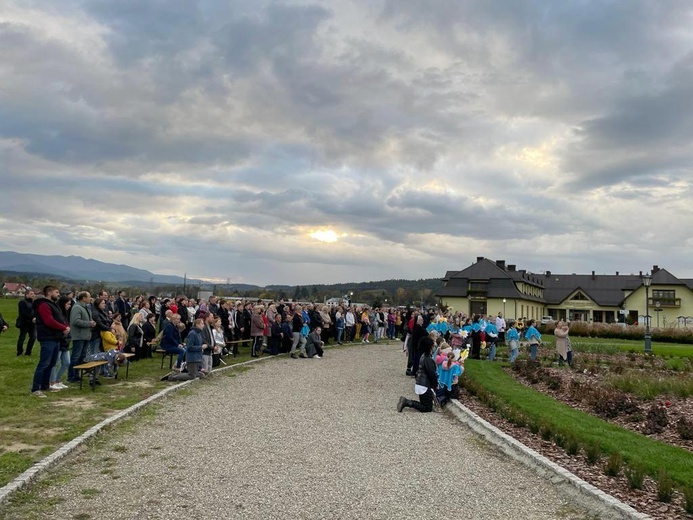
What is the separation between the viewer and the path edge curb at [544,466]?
6.08m

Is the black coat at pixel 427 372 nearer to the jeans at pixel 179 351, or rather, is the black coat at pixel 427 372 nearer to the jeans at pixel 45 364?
the jeans at pixel 179 351

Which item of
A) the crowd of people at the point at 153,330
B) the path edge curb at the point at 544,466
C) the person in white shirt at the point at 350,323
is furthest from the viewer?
the person in white shirt at the point at 350,323

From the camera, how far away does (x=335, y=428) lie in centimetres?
984

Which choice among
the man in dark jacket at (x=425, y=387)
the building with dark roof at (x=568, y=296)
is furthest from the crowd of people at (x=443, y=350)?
the building with dark roof at (x=568, y=296)

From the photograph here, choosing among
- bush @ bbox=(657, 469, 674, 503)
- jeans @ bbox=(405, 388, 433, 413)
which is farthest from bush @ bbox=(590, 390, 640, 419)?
bush @ bbox=(657, 469, 674, 503)

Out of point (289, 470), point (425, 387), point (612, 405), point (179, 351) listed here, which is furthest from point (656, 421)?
point (179, 351)

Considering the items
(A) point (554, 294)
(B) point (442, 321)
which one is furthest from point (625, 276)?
(B) point (442, 321)

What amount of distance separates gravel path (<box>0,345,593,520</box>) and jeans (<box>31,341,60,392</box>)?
94.5 inches

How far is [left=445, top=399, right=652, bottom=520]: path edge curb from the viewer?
19.9 feet

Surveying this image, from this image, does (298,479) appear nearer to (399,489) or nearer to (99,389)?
(399,489)

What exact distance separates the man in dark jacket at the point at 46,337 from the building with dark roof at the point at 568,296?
6140 centimetres

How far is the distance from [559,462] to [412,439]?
2.32 metres

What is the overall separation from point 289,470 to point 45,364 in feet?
20.3

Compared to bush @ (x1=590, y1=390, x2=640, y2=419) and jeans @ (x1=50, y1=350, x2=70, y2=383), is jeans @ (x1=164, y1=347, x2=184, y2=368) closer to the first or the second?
jeans @ (x1=50, y1=350, x2=70, y2=383)
